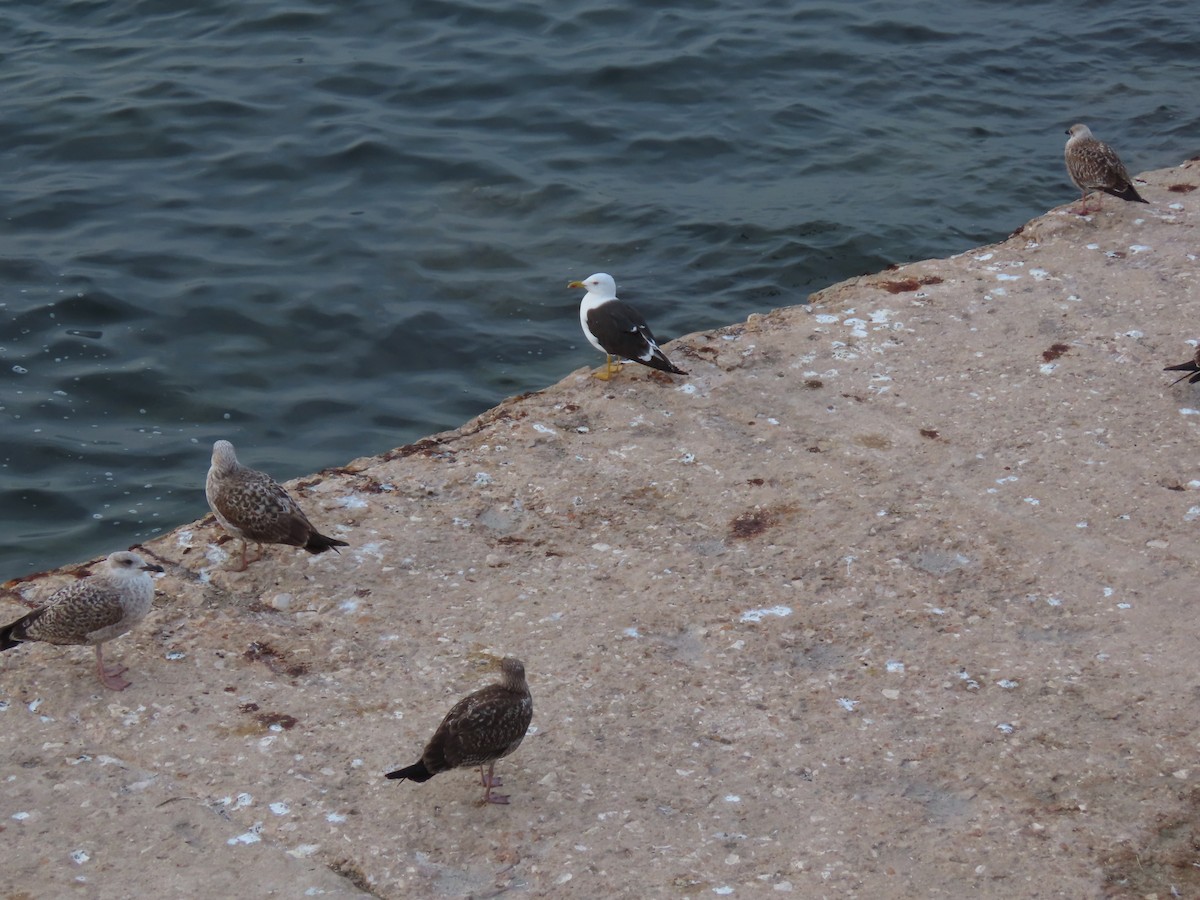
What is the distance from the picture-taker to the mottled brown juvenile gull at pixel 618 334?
25.1ft

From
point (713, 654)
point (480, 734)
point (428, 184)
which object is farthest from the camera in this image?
point (428, 184)

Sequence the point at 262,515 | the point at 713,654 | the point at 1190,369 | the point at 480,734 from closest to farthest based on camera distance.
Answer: the point at 480,734, the point at 713,654, the point at 262,515, the point at 1190,369

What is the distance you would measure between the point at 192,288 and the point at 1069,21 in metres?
11.4

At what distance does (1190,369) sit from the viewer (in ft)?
23.3

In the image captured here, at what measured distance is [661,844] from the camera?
4.63m

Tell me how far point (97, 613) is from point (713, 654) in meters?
2.50

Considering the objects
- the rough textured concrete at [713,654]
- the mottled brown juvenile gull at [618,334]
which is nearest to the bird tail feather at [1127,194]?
the rough textured concrete at [713,654]

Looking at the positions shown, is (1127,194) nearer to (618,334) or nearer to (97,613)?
A: (618,334)

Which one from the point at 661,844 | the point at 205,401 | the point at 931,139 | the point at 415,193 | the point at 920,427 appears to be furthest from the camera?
the point at 931,139

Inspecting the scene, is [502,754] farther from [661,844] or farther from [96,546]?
[96,546]

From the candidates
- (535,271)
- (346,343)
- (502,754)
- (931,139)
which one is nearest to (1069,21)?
(931,139)

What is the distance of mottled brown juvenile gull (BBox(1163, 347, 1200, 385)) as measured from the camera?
279 inches

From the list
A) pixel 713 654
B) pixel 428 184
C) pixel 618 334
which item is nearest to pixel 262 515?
pixel 713 654

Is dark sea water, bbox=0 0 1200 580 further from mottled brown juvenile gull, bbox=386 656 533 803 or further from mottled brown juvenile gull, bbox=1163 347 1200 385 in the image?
mottled brown juvenile gull, bbox=386 656 533 803
